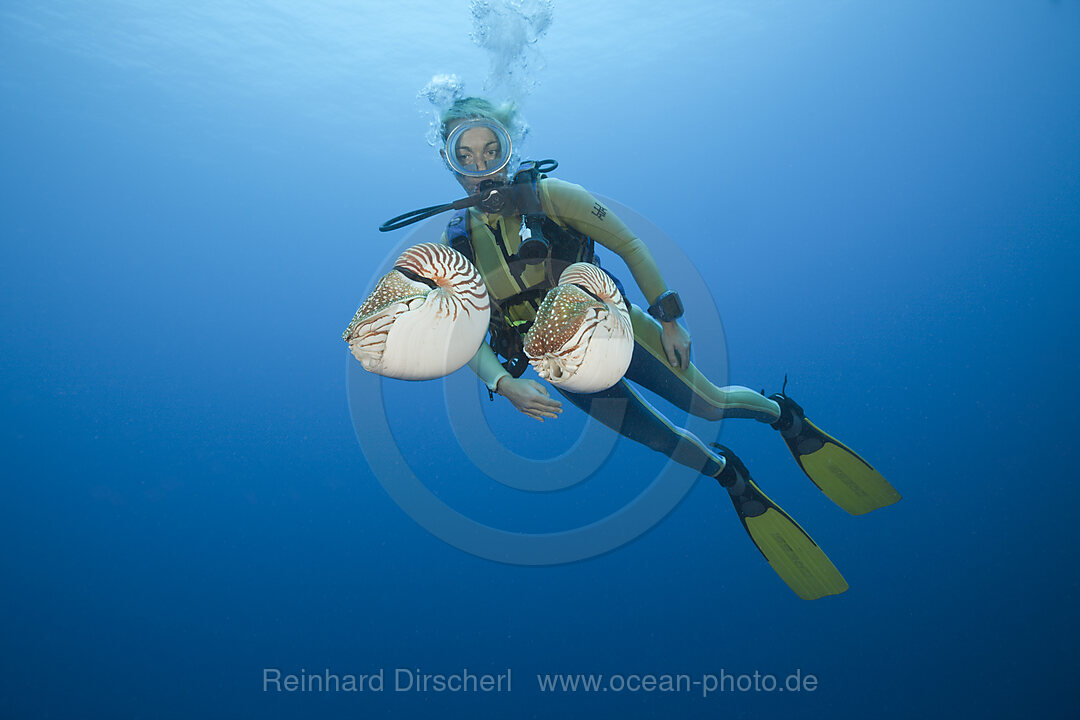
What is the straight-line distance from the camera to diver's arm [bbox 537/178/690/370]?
229 cm

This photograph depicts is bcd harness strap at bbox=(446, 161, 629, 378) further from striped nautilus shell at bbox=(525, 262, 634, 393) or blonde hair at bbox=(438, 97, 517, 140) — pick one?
striped nautilus shell at bbox=(525, 262, 634, 393)

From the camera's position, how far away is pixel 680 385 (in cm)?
310

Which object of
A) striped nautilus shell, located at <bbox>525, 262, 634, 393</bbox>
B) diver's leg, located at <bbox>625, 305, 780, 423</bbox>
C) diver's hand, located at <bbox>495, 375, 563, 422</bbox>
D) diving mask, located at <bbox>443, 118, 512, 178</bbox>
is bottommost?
striped nautilus shell, located at <bbox>525, 262, 634, 393</bbox>

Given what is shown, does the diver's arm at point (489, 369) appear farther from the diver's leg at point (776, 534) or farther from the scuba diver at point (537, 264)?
the diver's leg at point (776, 534)

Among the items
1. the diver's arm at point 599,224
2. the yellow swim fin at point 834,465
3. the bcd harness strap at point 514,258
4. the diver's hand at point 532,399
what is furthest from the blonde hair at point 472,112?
the yellow swim fin at point 834,465

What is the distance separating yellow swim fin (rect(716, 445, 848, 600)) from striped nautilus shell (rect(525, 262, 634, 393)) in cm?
264

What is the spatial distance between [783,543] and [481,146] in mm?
3245

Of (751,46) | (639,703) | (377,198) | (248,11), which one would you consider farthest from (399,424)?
(751,46)

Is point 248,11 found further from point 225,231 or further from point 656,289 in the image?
point 656,289

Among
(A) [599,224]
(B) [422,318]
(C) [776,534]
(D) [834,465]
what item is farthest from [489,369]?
(D) [834,465]

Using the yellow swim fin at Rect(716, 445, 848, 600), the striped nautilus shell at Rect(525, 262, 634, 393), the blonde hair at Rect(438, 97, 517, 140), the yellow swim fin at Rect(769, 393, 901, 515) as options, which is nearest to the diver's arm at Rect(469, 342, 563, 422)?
the striped nautilus shell at Rect(525, 262, 634, 393)

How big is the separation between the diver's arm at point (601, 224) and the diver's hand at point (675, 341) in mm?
174

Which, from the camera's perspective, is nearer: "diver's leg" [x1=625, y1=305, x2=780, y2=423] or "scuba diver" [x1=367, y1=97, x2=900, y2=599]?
"scuba diver" [x1=367, y1=97, x2=900, y2=599]

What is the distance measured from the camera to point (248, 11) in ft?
27.7
